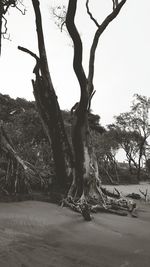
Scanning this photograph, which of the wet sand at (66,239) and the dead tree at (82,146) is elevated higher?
the dead tree at (82,146)

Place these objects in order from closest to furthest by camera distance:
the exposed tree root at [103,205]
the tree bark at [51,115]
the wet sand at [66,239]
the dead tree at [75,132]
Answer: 1. the wet sand at [66,239]
2. the exposed tree root at [103,205]
3. the dead tree at [75,132]
4. the tree bark at [51,115]

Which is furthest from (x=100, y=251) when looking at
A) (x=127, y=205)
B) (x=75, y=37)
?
(x=75, y=37)

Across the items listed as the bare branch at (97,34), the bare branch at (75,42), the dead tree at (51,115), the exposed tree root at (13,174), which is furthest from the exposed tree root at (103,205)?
the bare branch at (97,34)

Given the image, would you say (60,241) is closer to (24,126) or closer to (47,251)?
(47,251)

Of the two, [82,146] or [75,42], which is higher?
[75,42]

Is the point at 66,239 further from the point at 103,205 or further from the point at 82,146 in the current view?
the point at 82,146

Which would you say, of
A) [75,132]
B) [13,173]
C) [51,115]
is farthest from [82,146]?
[13,173]

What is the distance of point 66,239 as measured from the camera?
4.71 m

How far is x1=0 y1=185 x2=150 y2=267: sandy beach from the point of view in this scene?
149 inches

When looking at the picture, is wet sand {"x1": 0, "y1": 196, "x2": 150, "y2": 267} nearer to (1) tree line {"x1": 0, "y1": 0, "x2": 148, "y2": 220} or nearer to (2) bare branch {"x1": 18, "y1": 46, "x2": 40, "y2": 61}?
(1) tree line {"x1": 0, "y1": 0, "x2": 148, "y2": 220}

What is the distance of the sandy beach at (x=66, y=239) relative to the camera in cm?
377

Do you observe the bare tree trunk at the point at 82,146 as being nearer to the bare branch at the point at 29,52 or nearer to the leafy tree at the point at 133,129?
the bare branch at the point at 29,52

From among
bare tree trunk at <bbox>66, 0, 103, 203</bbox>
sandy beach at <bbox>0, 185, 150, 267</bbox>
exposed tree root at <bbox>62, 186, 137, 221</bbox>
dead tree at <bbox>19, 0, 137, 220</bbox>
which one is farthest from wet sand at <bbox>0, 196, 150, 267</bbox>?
bare tree trunk at <bbox>66, 0, 103, 203</bbox>

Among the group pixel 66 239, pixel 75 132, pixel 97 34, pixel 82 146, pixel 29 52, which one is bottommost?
pixel 66 239
